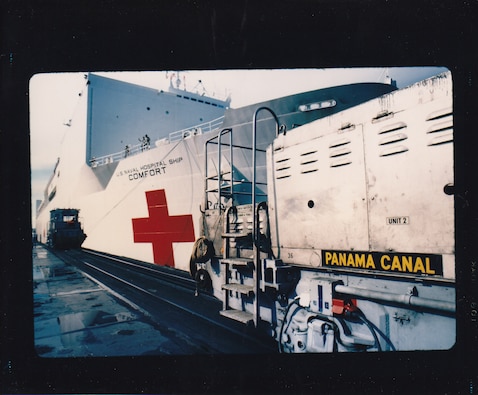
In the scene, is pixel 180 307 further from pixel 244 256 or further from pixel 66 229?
pixel 66 229

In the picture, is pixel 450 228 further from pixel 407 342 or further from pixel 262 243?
pixel 262 243

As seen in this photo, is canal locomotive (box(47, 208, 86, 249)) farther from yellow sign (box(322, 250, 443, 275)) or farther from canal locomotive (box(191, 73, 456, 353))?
yellow sign (box(322, 250, 443, 275))

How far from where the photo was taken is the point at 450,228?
192cm

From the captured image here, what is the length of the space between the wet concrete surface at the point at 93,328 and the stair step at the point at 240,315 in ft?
2.08

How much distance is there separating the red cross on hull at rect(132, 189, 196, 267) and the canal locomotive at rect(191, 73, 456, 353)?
201 inches

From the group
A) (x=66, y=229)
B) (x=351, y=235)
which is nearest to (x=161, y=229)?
(x=351, y=235)

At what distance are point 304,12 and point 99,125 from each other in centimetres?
1413

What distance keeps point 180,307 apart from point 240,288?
2250mm

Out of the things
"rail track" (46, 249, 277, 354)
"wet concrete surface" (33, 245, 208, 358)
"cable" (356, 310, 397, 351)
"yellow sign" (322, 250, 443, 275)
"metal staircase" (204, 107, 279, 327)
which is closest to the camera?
"yellow sign" (322, 250, 443, 275)

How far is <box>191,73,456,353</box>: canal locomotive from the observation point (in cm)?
198

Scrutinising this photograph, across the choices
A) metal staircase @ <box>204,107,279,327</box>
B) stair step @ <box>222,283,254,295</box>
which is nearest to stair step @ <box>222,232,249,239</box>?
metal staircase @ <box>204,107,279,327</box>

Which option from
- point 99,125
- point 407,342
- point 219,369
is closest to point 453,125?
point 407,342

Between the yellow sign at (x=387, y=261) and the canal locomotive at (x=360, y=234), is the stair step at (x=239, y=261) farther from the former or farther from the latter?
the yellow sign at (x=387, y=261)

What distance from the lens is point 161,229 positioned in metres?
8.80
